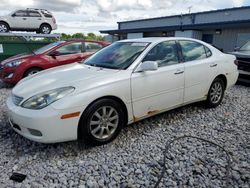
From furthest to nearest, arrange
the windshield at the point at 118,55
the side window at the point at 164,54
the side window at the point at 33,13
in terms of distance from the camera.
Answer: the side window at the point at 33,13 < the side window at the point at 164,54 < the windshield at the point at 118,55

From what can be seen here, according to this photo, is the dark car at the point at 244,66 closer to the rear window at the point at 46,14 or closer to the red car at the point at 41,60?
the red car at the point at 41,60

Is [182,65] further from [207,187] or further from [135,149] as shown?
[207,187]

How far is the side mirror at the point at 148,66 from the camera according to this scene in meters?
3.28

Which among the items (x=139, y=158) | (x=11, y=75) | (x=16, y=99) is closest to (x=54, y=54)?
(x=11, y=75)

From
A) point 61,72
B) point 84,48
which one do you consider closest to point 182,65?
point 61,72

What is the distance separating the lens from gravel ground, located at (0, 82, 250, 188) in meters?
2.50

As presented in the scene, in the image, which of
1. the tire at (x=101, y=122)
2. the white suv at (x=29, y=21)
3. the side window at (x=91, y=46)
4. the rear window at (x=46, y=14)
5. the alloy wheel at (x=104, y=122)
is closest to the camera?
the tire at (x=101, y=122)

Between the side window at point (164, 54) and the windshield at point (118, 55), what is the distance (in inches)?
6.4

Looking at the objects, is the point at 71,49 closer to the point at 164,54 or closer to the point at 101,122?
the point at 164,54

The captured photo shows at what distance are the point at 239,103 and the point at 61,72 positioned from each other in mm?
4019

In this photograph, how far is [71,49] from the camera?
720 cm

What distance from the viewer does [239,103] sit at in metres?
5.21

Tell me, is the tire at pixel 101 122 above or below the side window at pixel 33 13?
below

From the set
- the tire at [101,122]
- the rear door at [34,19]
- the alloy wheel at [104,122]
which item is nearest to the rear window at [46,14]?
the rear door at [34,19]
